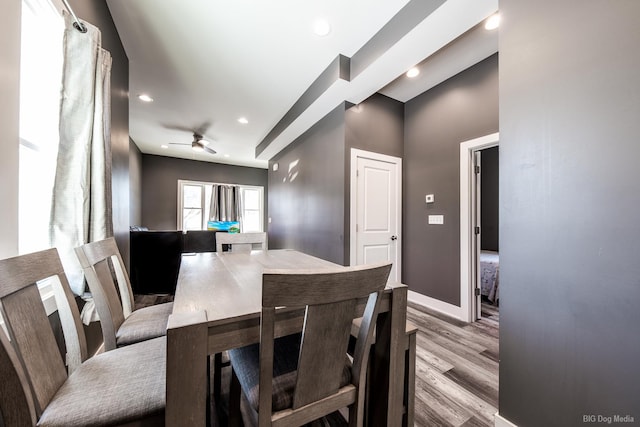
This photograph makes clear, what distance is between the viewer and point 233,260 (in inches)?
65.0

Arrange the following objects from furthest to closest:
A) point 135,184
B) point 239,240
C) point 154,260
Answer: point 135,184 → point 154,260 → point 239,240

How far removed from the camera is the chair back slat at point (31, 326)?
647 mm

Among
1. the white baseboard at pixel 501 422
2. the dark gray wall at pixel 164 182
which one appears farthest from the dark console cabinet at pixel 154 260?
the white baseboard at pixel 501 422

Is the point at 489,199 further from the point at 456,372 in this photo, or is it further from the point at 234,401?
the point at 234,401

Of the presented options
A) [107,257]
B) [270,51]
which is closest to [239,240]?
[107,257]

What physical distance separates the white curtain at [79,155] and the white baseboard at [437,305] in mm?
3295

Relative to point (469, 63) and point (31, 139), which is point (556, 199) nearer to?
point (469, 63)

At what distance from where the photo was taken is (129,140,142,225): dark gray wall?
4.68 m

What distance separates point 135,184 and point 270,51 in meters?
4.61

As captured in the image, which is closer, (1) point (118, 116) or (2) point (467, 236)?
(1) point (118, 116)

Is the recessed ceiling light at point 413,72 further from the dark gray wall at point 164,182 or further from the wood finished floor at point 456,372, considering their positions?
the dark gray wall at point 164,182

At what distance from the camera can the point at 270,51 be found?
228 centimetres

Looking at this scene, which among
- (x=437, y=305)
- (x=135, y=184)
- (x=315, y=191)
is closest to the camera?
(x=437, y=305)

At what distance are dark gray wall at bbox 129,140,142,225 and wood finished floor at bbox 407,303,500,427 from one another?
17.7ft
